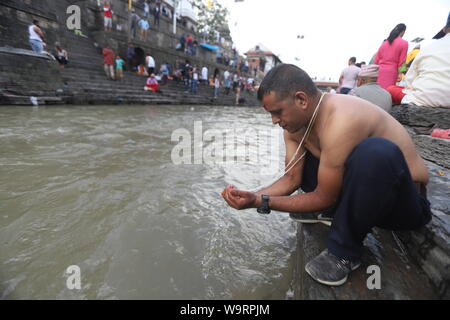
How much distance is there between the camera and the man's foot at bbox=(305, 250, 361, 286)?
117 centimetres

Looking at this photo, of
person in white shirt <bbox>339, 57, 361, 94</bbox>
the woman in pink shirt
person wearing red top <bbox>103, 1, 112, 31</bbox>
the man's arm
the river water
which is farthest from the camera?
person wearing red top <bbox>103, 1, 112, 31</bbox>

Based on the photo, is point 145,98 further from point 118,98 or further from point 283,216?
point 283,216

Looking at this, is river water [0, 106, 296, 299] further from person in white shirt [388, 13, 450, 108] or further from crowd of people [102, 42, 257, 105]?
crowd of people [102, 42, 257, 105]

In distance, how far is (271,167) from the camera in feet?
11.7

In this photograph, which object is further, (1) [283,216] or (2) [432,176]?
(1) [283,216]

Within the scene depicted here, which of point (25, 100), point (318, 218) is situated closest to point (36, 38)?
point (25, 100)

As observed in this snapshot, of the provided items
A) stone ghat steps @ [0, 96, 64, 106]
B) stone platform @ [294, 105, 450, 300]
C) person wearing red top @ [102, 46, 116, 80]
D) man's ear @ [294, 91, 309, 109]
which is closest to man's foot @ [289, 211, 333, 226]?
stone platform @ [294, 105, 450, 300]

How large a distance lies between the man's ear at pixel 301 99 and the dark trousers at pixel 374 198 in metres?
0.40

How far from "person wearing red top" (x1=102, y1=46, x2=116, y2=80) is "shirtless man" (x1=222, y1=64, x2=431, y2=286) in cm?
1096

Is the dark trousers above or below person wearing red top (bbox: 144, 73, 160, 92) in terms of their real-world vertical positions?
below

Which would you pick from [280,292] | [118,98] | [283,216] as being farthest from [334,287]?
[118,98]

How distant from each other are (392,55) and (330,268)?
183 inches

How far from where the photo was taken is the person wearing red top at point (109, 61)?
1015 centimetres

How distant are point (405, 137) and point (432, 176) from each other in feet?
3.27
